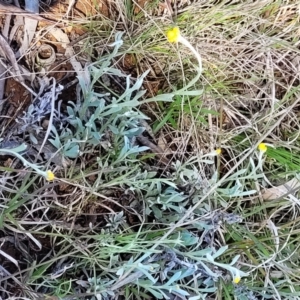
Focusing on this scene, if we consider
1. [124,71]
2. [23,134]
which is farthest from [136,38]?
[23,134]

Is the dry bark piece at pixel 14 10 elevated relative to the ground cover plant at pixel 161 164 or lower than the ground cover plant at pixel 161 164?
elevated

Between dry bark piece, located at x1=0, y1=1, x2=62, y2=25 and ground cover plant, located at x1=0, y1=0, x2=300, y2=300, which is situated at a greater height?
dry bark piece, located at x1=0, y1=1, x2=62, y2=25

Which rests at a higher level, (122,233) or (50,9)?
(50,9)

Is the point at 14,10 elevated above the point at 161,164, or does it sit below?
above

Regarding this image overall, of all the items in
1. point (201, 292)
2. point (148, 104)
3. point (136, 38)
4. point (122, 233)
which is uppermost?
point (136, 38)

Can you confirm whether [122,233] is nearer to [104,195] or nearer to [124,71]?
[104,195]

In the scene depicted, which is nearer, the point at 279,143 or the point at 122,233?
the point at 122,233

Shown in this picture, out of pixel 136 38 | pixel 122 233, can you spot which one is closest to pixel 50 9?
pixel 136 38
